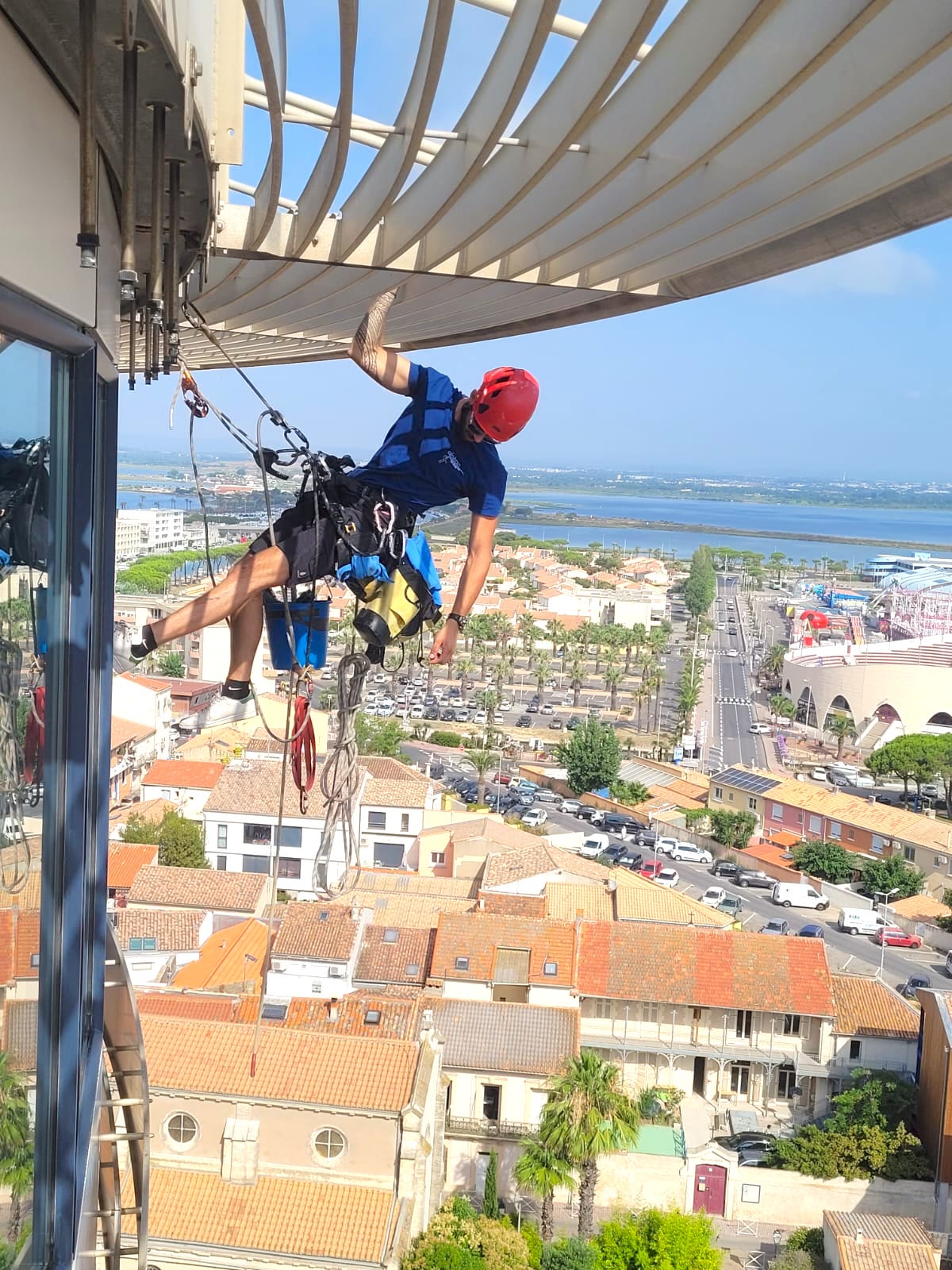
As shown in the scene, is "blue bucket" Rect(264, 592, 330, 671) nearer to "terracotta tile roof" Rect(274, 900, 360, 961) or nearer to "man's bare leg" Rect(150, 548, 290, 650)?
"man's bare leg" Rect(150, 548, 290, 650)

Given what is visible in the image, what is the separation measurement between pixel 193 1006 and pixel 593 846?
1729 cm

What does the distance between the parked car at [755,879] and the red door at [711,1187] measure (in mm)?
14328

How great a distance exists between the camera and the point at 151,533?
8200 centimetres

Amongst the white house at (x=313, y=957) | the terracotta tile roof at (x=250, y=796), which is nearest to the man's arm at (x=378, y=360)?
the white house at (x=313, y=957)

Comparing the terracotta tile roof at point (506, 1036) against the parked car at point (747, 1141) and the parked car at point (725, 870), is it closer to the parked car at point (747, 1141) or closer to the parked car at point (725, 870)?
the parked car at point (747, 1141)

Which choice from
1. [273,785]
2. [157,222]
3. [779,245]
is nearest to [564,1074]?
[273,785]

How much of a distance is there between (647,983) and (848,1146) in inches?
132

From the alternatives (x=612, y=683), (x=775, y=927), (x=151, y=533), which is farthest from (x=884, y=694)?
(x=151, y=533)

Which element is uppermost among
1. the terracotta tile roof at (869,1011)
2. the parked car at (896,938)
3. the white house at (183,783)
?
the white house at (183,783)

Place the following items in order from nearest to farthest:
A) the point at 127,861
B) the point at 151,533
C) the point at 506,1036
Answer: the point at 506,1036, the point at 127,861, the point at 151,533

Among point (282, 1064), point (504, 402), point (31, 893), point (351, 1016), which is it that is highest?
point (504, 402)

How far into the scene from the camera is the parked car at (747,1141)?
16.0 meters

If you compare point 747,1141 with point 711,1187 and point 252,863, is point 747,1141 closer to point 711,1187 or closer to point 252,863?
point 711,1187

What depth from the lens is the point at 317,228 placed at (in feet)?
10.7
